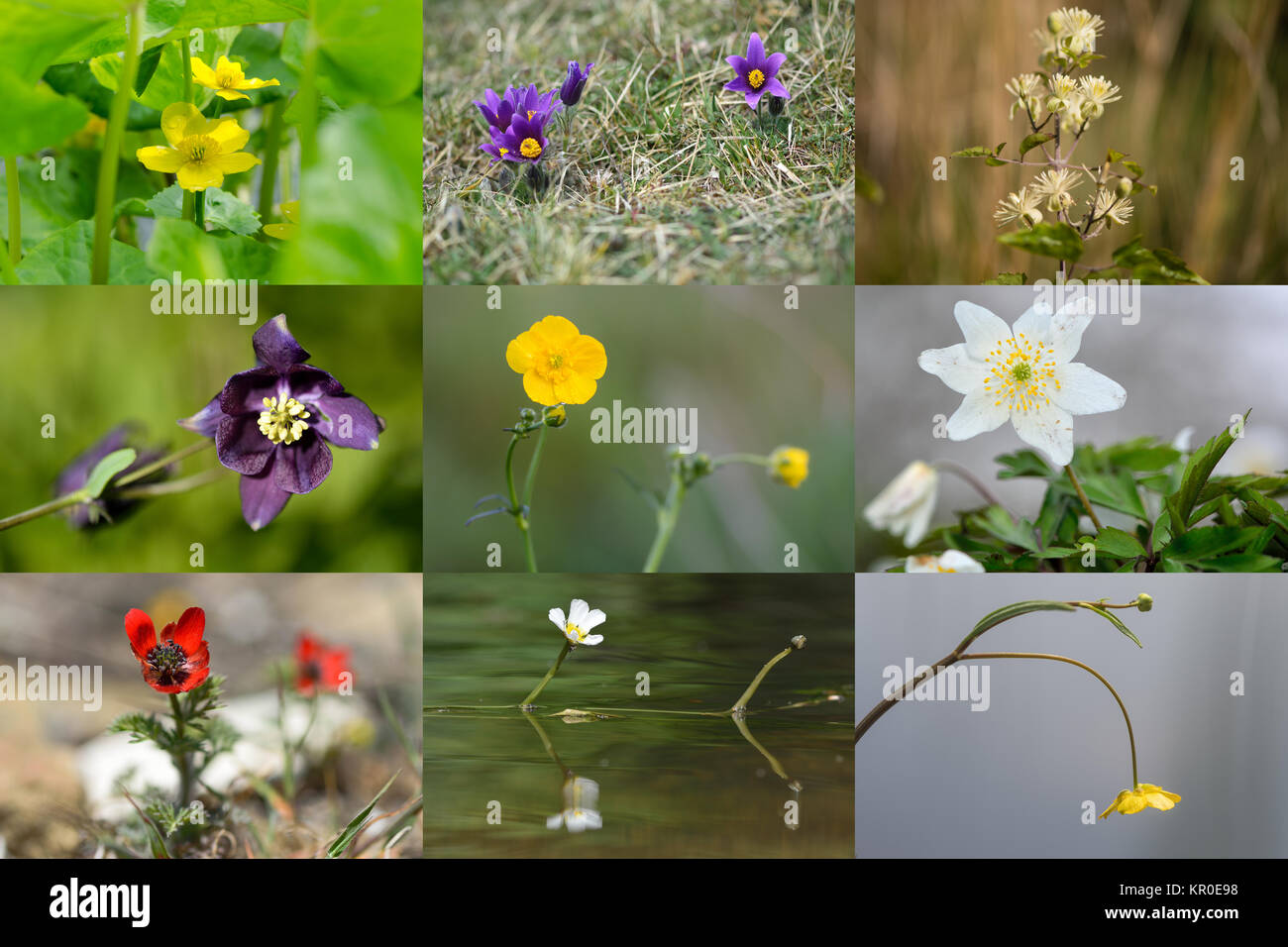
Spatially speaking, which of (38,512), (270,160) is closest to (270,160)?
(270,160)

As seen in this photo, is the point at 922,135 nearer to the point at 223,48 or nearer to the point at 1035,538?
the point at 1035,538

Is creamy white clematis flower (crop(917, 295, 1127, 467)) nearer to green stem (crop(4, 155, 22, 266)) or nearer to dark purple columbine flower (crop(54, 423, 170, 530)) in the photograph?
dark purple columbine flower (crop(54, 423, 170, 530))

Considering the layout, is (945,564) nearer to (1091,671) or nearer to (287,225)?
(1091,671)

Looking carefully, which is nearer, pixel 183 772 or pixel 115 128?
pixel 115 128

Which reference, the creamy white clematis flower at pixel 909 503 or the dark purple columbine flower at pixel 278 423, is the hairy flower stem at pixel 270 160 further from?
the creamy white clematis flower at pixel 909 503

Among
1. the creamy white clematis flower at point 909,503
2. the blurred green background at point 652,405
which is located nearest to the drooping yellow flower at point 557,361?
the blurred green background at point 652,405
